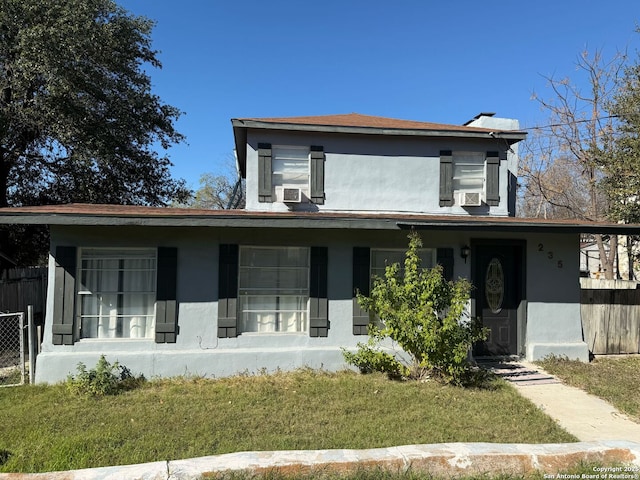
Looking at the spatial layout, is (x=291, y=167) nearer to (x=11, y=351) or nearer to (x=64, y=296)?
(x=64, y=296)

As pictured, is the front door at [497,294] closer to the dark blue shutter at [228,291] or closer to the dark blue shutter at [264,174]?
the dark blue shutter at [264,174]

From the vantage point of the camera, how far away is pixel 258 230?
22.7 ft

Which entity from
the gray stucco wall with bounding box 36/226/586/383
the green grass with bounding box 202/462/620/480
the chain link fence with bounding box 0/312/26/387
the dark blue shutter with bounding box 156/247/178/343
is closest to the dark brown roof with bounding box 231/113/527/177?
the gray stucco wall with bounding box 36/226/586/383

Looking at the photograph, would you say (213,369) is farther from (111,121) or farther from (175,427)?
(111,121)

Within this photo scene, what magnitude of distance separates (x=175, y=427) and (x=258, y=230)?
3.34 metres

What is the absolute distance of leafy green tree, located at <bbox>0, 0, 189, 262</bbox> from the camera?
37.0 feet

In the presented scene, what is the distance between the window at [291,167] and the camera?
8.40m

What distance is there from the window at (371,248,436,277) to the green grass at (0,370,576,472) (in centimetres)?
199

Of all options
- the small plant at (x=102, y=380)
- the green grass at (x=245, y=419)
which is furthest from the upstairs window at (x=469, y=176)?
the small plant at (x=102, y=380)

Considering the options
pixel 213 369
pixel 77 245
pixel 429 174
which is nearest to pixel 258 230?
pixel 213 369

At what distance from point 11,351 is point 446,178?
393 inches

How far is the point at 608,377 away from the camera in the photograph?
677 cm

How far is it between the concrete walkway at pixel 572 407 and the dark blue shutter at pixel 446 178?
3.44 meters

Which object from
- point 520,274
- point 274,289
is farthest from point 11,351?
point 520,274
